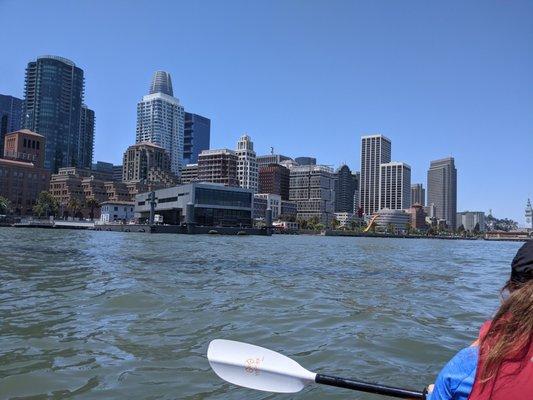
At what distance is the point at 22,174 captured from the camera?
6654 inches

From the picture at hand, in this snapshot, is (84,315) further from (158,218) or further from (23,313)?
(158,218)

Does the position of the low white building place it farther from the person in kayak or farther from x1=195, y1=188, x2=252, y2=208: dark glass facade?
the person in kayak

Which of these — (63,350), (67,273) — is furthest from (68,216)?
(63,350)

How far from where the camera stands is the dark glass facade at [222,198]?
466 ft

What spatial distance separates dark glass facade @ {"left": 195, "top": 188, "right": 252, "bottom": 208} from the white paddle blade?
137m

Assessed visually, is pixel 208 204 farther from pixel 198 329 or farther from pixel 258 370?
pixel 258 370

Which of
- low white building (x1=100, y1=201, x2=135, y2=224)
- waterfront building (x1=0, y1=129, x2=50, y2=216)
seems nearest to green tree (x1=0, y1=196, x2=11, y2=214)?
waterfront building (x1=0, y1=129, x2=50, y2=216)

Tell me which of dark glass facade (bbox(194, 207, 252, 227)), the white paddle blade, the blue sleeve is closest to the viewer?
the blue sleeve

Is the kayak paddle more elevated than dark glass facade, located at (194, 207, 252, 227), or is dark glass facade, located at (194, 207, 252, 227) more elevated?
dark glass facade, located at (194, 207, 252, 227)

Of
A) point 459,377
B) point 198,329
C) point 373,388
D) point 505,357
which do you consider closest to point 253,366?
point 373,388

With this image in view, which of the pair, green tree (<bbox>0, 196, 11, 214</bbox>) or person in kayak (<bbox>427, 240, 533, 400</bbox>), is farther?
green tree (<bbox>0, 196, 11, 214</bbox>)

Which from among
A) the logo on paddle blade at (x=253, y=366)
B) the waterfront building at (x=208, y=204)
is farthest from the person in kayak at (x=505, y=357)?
the waterfront building at (x=208, y=204)

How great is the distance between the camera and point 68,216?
183 metres

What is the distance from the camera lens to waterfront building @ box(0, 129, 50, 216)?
16450 cm
